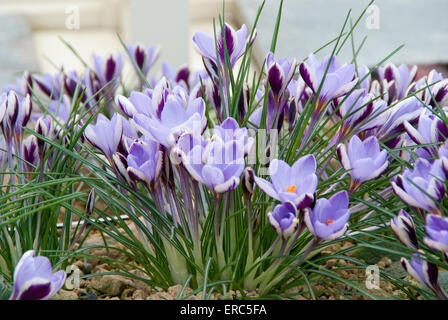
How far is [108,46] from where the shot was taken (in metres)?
3.52

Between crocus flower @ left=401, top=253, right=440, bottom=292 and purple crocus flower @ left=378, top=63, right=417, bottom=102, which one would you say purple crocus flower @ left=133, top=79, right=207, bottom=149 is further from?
purple crocus flower @ left=378, top=63, right=417, bottom=102

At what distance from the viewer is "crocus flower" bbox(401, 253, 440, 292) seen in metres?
0.53

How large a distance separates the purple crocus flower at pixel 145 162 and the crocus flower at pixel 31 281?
0.12m

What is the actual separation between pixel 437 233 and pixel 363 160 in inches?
4.3

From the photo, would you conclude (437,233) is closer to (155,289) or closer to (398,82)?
(155,289)

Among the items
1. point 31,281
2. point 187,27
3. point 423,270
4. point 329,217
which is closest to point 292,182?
point 329,217

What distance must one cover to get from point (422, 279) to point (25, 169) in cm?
52

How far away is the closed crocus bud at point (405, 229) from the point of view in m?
0.55

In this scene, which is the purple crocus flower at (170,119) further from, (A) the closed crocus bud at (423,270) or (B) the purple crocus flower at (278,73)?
(A) the closed crocus bud at (423,270)

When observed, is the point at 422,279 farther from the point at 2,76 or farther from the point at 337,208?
the point at 2,76

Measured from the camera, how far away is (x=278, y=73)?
0.63 meters

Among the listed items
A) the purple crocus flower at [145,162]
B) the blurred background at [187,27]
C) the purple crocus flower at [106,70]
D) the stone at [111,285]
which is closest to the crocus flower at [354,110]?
the purple crocus flower at [145,162]

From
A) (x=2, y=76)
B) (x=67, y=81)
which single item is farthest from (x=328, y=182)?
(x=2, y=76)
